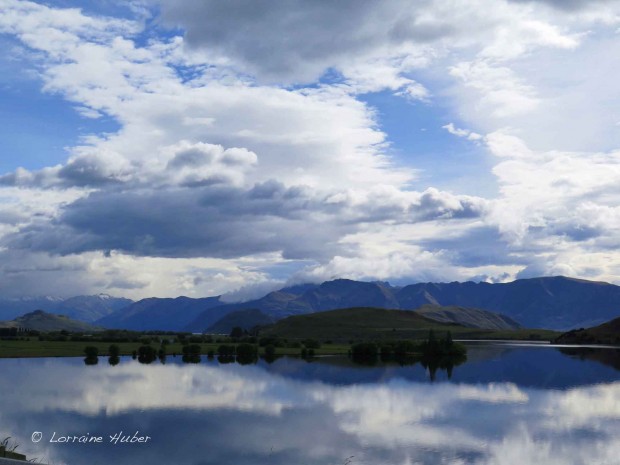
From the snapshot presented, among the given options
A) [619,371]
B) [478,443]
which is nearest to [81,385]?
[478,443]

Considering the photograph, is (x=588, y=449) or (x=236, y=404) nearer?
(x=588, y=449)

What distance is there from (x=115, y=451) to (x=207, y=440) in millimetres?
9002

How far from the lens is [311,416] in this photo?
79000 millimetres

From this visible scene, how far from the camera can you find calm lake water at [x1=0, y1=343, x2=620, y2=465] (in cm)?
5819

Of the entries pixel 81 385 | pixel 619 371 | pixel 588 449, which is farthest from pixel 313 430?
pixel 619 371

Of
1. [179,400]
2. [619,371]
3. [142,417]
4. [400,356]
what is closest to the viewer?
[142,417]

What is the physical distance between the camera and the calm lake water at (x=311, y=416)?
58188mm

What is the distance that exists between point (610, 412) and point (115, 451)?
6449cm

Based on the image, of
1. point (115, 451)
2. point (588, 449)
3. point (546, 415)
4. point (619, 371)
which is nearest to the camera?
point (115, 451)

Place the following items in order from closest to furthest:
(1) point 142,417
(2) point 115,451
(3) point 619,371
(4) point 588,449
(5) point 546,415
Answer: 1. (2) point 115,451
2. (4) point 588,449
3. (1) point 142,417
4. (5) point 546,415
5. (3) point 619,371

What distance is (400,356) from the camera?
19012cm

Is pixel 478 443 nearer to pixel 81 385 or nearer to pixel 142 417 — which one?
pixel 142 417

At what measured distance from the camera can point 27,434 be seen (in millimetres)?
63031

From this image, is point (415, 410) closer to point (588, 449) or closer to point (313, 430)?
point (313, 430)
